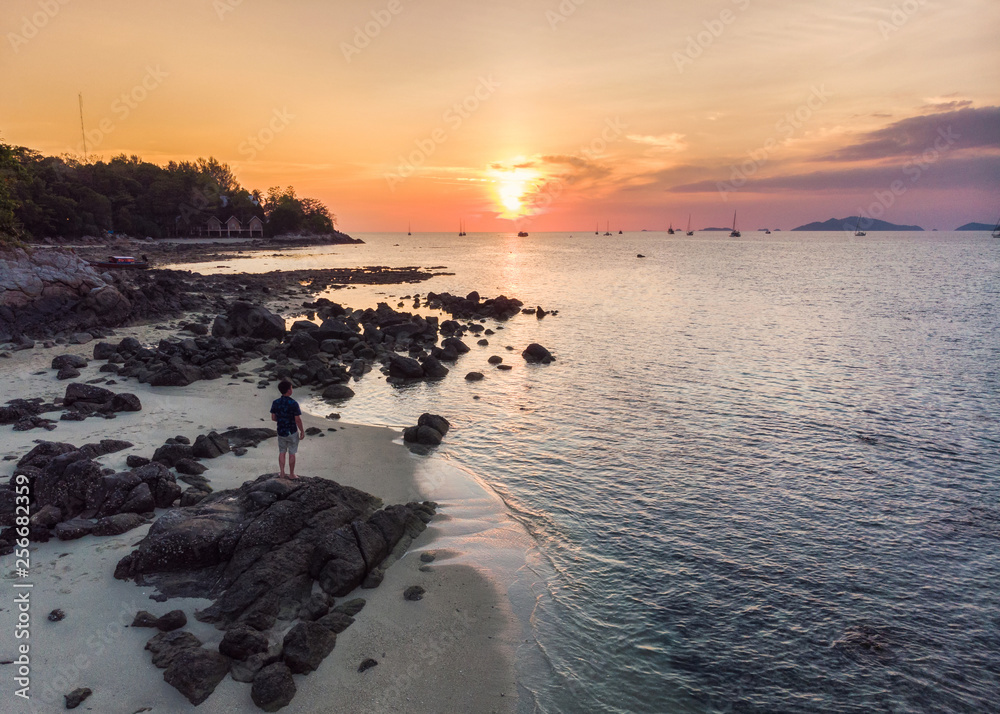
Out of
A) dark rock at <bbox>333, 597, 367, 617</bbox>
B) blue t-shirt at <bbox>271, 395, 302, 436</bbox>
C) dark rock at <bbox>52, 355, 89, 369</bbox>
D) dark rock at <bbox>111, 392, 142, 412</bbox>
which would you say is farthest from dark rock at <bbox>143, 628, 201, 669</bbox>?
dark rock at <bbox>52, 355, 89, 369</bbox>

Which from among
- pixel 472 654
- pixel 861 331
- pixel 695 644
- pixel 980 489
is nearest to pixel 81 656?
pixel 472 654

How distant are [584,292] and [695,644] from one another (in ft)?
209

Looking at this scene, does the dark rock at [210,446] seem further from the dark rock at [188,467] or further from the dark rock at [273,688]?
the dark rock at [273,688]

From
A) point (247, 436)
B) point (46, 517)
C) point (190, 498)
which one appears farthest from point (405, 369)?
point (46, 517)

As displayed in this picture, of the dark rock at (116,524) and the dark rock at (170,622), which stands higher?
the dark rock at (116,524)

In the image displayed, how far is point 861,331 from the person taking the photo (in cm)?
4238

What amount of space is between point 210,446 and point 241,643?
834 cm

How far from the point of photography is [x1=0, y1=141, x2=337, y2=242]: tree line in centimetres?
9644

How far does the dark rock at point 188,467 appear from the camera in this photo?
13.2 meters

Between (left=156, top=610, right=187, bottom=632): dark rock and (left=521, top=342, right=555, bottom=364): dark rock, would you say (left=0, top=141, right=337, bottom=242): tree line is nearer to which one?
(left=521, top=342, right=555, bottom=364): dark rock

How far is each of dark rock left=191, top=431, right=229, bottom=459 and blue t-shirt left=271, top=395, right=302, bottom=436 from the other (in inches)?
139

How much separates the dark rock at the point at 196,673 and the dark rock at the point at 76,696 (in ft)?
3.10

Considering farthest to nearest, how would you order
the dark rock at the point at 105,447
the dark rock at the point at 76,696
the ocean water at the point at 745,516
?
the dark rock at the point at 105,447, the ocean water at the point at 745,516, the dark rock at the point at 76,696

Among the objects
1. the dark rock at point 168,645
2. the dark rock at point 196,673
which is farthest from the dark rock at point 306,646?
the dark rock at point 168,645
